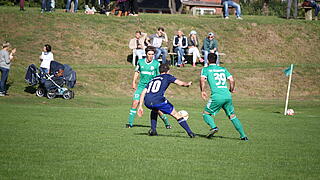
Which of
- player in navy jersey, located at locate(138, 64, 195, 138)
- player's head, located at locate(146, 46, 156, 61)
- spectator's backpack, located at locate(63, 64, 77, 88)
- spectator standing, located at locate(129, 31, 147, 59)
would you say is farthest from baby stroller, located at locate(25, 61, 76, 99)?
player in navy jersey, located at locate(138, 64, 195, 138)

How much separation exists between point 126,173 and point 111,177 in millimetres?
388

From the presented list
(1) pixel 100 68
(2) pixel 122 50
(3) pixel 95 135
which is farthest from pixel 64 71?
(3) pixel 95 135

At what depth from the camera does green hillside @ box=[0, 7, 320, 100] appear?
102 feet

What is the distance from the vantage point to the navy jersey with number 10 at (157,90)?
1360 cm

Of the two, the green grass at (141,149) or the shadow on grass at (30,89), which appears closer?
the green grass at (141,149)

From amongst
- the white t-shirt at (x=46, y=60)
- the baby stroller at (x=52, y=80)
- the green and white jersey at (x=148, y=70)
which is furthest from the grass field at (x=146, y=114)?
the white t-shirt at (x=46, y=60)

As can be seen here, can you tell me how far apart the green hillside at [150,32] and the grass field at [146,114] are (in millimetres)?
66

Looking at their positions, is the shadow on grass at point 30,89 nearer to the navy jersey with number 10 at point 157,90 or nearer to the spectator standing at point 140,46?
the spectator standing at point 140,46

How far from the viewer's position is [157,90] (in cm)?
1366

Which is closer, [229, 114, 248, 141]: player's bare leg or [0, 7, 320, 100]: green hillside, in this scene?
[229, 114, 248, 141]: player's bare leg

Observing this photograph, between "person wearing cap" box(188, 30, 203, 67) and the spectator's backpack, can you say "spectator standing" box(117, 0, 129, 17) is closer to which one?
"person wearing cap" box(188, 30, 203, 67)

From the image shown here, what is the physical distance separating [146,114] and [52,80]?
5460 mm

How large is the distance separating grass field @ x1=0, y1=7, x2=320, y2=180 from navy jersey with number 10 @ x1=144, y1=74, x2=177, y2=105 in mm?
848

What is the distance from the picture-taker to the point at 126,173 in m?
9.02
